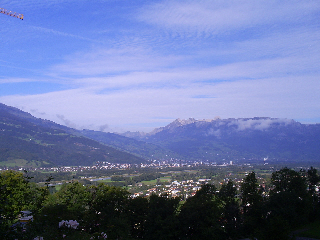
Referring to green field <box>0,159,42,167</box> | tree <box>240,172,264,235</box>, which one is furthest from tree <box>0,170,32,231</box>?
green field <box>0,159,42,167</box>

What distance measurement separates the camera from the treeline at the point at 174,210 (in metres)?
19.6

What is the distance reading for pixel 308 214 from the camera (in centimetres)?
2892

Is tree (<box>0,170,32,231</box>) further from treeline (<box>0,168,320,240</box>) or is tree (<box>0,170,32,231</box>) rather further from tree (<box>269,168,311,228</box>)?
tree (<box>269,168,311,228</box>)

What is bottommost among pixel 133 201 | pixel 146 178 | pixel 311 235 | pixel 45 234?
pixel 146 178

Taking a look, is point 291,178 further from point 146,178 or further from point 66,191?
point 146,178

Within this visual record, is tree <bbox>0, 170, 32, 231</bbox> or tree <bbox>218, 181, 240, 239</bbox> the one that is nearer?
tree <bbox>0, 170, 32, 231</bbox>

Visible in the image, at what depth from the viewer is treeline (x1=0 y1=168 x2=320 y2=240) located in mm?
19603

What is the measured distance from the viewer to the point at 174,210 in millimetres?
22828

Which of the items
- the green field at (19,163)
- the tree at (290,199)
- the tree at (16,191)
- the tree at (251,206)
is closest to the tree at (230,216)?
the tree at (251,206)

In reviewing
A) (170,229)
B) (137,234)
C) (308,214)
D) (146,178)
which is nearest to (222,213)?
(170,229)

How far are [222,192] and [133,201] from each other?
31.6ft

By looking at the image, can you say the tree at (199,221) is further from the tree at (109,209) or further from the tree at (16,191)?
the tree at (16,191)

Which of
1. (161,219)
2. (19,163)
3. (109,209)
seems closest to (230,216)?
(161,219)

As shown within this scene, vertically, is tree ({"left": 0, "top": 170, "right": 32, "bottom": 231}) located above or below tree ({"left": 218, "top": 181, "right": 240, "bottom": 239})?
above
